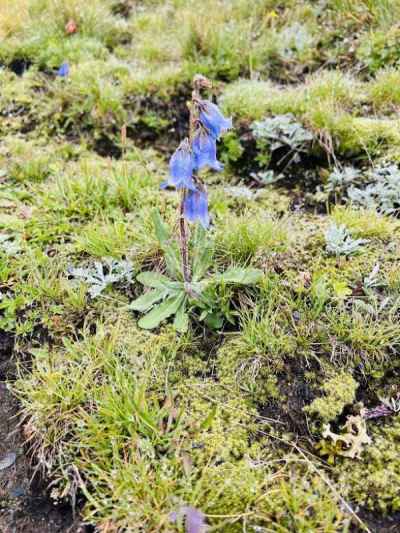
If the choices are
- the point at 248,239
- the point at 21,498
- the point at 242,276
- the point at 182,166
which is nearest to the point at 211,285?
the point at 242,276

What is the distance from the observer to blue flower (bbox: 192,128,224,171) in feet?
6.31

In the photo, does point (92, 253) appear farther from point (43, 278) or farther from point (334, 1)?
point (334, 1)

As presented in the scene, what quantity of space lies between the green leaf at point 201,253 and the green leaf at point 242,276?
11cm

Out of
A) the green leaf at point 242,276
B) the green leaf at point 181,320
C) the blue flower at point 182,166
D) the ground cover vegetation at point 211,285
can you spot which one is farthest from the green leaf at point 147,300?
the blue flower at point 182,166

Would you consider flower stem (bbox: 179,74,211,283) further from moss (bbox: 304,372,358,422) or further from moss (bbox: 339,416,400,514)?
moss (bbox: 339,416,400,514)

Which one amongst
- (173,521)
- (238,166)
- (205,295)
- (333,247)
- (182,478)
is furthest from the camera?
(238,166)

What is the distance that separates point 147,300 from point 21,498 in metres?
1.01

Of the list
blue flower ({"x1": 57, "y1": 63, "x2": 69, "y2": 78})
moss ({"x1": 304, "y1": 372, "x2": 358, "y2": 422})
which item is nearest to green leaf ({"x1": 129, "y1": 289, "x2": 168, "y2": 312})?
moss ({"x1": 304, "y1": 372, "x2": 358, "y2": 422})

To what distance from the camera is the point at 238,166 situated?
3.54 metres

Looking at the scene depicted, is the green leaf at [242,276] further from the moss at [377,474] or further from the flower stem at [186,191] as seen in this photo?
the moss at [377,474]

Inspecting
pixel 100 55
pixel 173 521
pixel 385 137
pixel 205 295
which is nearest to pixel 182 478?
pixel 173 521

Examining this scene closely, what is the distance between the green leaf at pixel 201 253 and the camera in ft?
8.18

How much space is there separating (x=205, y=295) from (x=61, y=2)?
3593 millimetres

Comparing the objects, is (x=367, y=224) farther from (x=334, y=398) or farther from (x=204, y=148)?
(x=204, y=148)
